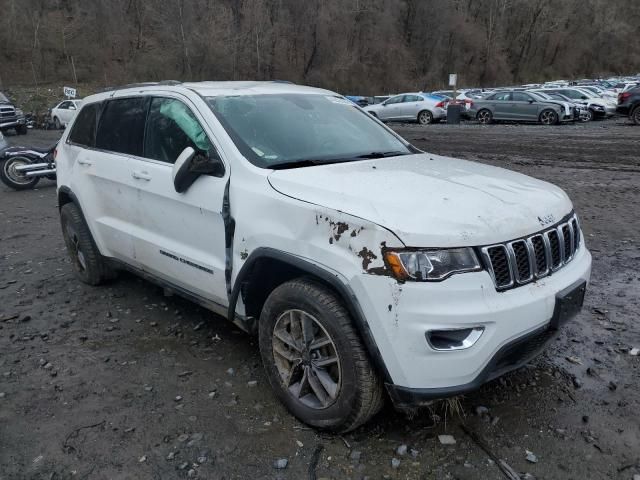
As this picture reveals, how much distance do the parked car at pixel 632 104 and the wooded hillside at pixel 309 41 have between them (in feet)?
125

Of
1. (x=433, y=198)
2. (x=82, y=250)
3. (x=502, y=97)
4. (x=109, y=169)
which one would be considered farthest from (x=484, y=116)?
(x=433, y=198)

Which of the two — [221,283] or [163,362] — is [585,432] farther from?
[163,362]

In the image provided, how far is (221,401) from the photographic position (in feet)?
10.9

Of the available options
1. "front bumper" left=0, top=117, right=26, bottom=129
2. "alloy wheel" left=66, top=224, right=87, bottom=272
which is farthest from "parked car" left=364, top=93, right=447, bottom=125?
"alloy wheel" left=66, top=224, right=87, bottom=272

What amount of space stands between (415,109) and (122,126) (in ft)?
74.2

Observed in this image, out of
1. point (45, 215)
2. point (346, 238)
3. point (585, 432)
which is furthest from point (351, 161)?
point (45, 215)

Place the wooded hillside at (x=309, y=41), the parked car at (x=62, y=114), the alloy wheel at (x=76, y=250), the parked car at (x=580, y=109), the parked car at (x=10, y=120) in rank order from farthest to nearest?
1. the wooded hillside at (x=309, y=41)
2. the parked car at (x=62, y=114)
3. the parked car at (x=580, y=109)
4. the parked car at (x=10, y=120)
5. the alloy wheel at (x=76, y=250)

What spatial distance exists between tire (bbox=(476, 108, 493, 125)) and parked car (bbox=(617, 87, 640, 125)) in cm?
516

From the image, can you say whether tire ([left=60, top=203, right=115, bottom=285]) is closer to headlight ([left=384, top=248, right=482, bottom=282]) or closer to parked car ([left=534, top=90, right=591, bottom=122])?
headlight ([left=384, top=248, right=482, bottom=282])

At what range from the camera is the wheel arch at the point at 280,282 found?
255 cm

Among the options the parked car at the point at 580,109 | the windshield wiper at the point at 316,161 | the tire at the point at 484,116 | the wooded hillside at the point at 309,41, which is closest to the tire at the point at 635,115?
the parked car at the point at 580,109

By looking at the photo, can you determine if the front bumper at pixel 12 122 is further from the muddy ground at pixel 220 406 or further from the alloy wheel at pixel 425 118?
the muddy ground at pixel 220 406

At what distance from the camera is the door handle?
12.6ft

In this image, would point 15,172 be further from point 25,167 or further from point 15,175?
point 25,167
